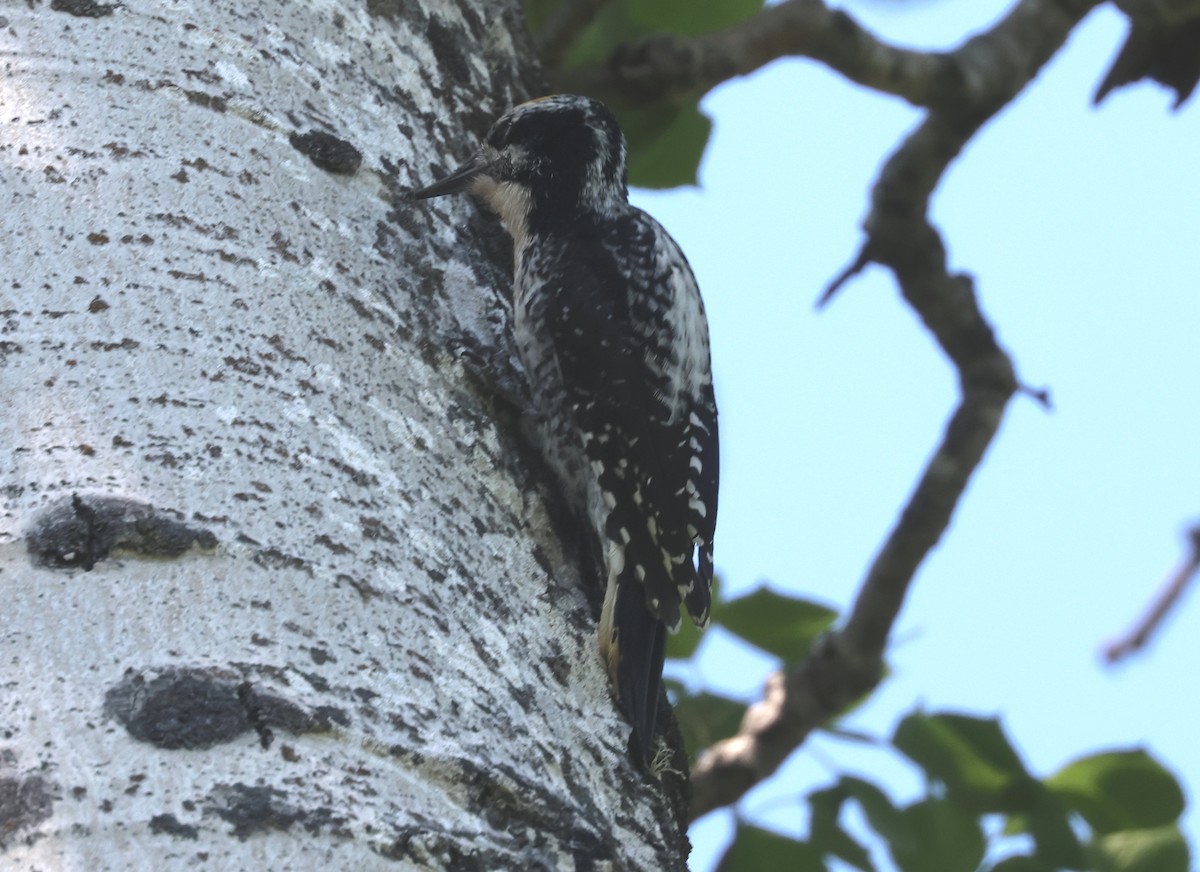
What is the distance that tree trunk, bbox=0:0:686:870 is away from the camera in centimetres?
112

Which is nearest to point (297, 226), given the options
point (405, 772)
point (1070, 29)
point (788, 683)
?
point (405, 772)

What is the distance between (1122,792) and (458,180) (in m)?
1.50

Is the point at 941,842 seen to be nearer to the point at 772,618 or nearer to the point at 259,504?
the point at 772,618

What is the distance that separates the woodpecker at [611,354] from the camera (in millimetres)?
2129

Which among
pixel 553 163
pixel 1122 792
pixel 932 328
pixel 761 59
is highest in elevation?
pixel 761 59

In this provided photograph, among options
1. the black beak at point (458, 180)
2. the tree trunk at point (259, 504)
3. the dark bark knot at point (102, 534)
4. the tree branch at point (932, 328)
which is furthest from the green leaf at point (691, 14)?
the dark bark knot at point (102, 534)

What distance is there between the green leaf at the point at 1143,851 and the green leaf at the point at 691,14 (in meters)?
1.95

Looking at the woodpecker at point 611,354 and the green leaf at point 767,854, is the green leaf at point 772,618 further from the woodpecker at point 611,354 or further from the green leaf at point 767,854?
the woodpecker at point 611,354

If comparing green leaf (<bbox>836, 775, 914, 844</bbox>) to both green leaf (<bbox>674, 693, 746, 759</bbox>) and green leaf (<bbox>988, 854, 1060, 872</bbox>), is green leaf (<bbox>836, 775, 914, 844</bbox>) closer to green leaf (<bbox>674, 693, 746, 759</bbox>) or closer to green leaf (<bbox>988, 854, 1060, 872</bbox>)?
green leaf (<bbox>988, 854, 1060, 872</bbox>)

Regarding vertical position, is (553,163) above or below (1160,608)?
above

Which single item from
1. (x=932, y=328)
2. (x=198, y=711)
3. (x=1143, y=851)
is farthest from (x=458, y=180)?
(x=932, y=328)

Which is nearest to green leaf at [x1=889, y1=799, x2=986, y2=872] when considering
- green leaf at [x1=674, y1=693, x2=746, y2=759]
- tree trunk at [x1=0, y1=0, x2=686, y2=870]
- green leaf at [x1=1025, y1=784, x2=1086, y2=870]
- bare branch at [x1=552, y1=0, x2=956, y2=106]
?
green leaf at [x1=1025, y1=784, x2=1086, y2=870]

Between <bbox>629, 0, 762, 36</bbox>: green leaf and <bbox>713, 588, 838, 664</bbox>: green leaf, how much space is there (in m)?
1.31

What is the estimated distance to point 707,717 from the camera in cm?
343
